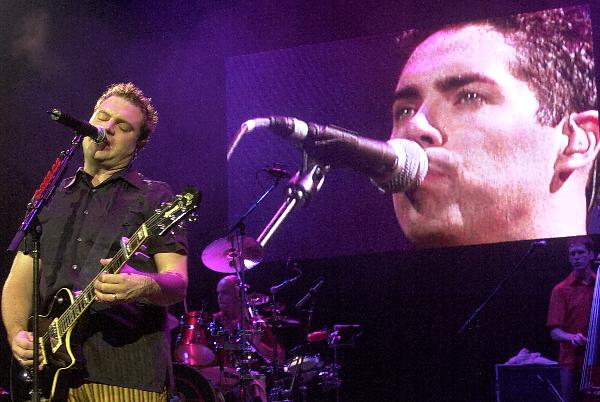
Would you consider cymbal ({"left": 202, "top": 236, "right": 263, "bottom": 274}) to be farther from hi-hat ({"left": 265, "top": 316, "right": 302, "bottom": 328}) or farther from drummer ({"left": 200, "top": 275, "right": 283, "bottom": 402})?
hi-hat ({"left": 265, "top": 316, "right": 302, "bottom": 328})

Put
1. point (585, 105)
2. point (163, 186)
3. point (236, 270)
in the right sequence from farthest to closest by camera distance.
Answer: point (236, 270)
point (585, 105)
point (163, 186)

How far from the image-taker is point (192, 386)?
6023mm

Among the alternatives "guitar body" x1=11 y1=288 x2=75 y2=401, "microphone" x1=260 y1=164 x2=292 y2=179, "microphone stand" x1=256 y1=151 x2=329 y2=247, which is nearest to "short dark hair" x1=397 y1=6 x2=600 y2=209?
"microphone stand" x1=256 y1=151 x2=329 y2=247

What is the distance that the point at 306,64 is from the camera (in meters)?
6.59

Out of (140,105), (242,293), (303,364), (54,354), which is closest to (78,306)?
(54,354)

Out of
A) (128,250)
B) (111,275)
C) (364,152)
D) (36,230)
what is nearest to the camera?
(111,275)

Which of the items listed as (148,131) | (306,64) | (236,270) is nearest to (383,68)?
(306,64)

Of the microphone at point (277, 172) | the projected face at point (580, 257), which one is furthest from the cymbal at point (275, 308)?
the projected face at point (580, 257)

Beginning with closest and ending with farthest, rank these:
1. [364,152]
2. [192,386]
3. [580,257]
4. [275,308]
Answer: [580,257]
[192,386]
[364,152]
[275,308]

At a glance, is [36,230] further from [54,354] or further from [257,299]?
[257,299]

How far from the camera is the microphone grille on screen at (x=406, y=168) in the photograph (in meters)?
6.11

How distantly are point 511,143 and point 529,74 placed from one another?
0.56 meters

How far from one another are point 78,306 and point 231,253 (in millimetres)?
3811

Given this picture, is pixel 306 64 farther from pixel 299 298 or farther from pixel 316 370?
pixel 316 370
